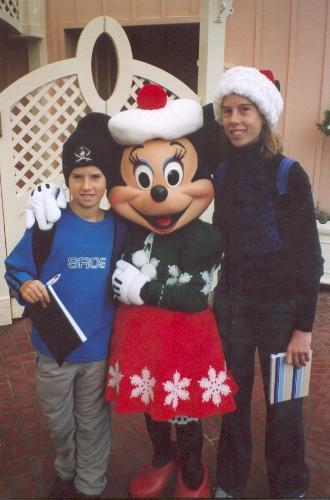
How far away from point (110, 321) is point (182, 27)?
686 centimetres

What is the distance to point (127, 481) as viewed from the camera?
2727 mm

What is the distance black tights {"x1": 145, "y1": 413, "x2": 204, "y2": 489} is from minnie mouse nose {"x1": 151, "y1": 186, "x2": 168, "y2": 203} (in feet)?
3.36

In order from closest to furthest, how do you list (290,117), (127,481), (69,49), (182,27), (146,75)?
1. (127,481)
2. (146,75)
3. (290,117)
4. (182,27)
5. (69,49)

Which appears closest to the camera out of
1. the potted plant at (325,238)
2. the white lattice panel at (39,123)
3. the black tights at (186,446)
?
the black tights at (186,446)

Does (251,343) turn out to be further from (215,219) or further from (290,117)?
(290,117)

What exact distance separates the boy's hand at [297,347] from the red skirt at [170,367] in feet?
0.96

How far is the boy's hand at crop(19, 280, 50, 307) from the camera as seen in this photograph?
2111mm

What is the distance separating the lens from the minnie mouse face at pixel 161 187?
212cm

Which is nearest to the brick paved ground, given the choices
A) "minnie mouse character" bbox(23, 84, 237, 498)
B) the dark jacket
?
"minnie mouse character" bbox(23, 84, 237, 498)

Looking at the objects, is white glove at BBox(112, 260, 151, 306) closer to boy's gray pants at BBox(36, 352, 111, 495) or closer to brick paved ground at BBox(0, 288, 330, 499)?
boy's gray pants at BBox(36, 352, 111, 495)

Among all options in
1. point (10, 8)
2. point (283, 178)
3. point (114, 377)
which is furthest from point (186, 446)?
point (10, 8)

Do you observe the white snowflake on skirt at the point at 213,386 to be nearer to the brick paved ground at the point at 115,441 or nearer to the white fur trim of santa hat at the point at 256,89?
the brick paved ground at the point at 115,441

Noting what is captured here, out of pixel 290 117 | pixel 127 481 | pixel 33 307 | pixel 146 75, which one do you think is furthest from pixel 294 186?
pixel 290 117

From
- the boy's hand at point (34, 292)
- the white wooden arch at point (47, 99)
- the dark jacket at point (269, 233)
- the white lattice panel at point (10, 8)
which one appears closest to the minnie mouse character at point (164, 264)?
the dark jacket at point (269, 233)
